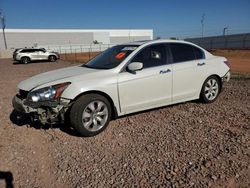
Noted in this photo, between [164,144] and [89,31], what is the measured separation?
86.0m

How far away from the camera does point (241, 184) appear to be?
310 cm

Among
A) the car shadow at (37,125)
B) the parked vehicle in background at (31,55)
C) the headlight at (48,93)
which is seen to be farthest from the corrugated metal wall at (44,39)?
the headlight at (48,93)

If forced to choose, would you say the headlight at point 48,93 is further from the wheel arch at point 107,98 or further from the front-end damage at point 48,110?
the wheel arch at point 107,98

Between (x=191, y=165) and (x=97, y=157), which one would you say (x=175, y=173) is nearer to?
(x=191, y=165)

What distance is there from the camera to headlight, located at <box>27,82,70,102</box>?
4477mm

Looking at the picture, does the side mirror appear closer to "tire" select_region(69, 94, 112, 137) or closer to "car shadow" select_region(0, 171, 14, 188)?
"tire" select_region(69, 94, 112, 137)

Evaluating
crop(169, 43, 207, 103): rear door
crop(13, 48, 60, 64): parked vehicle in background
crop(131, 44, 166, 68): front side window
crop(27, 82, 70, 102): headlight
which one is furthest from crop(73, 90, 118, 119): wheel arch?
crop(13, 48, 60, 64): parked vehicle in background

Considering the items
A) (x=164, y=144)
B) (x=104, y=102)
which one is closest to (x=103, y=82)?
(x=104, y=102)

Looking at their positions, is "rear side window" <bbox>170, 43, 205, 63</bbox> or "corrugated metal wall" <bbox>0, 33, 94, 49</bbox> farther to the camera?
"corrugated metal wall" <bbox>0, 33, 94, 49</bbox>

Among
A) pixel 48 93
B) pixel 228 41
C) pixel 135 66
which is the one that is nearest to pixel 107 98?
pixel 135 66

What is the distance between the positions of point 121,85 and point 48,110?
1365 millimetres

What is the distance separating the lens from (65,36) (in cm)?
8212

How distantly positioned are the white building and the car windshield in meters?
64.4

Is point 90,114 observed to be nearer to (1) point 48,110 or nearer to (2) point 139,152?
(1) point 48,110
